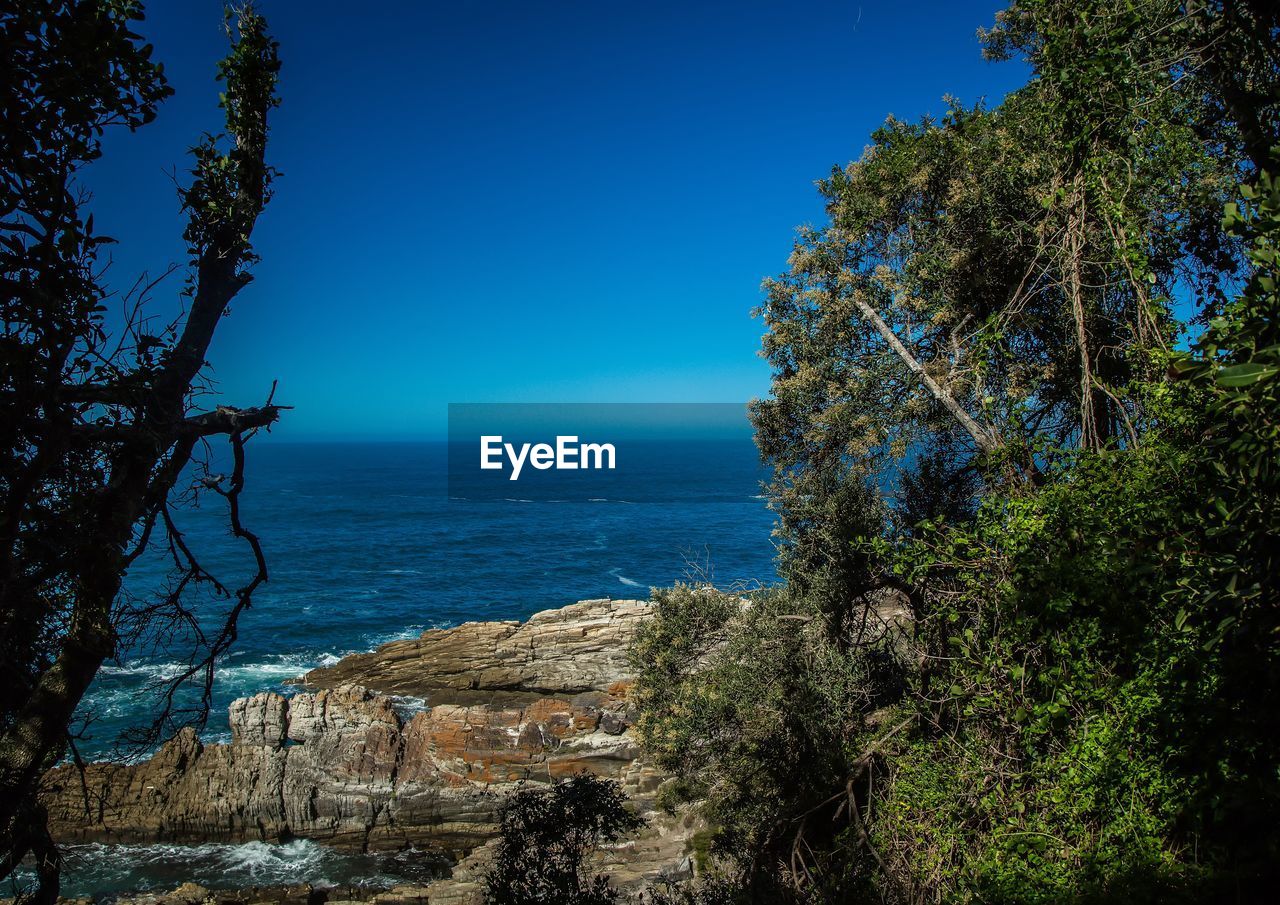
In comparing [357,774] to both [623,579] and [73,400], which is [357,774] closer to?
[73,400]

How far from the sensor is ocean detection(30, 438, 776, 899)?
22.0m

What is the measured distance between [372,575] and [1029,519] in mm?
56121

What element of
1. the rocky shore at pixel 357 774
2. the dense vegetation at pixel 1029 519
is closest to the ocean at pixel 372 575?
the rocky shore at pixel 357 774

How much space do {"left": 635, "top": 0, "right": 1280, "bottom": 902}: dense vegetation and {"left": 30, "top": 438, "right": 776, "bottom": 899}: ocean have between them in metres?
2.86

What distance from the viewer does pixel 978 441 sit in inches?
433

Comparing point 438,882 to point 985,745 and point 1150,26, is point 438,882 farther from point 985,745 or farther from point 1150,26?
point 1150,26

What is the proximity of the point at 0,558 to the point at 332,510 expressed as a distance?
99573mm

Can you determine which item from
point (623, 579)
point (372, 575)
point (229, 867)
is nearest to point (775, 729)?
point (229, 867)

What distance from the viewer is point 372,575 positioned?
5741 cm

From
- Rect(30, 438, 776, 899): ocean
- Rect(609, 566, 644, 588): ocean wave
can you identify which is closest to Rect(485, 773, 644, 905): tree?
Rect(30, 438, 776, 899): ocean

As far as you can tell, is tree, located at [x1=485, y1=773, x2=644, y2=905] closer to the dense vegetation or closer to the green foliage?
the dense vegetation

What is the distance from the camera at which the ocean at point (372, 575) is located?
22.0 m

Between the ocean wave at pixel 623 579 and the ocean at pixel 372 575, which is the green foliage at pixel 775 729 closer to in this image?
the ocean at pixel 372 575

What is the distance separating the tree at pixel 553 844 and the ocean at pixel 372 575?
4.35 m
